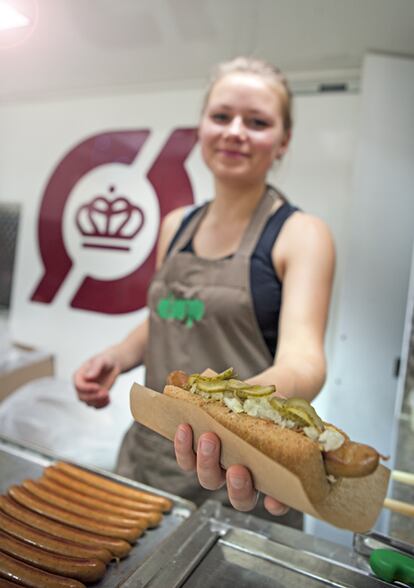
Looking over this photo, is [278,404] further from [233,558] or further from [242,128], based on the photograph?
[242,128]

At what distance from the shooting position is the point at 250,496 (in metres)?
0.51

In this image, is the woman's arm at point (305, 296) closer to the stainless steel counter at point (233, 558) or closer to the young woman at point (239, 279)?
the young woman at point (239, 279)

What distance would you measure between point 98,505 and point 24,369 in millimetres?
704

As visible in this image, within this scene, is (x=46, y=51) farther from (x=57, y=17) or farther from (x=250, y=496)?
(x=250, y=496)

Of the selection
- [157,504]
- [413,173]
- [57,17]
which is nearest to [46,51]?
[57,17]

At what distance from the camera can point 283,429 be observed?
505mm

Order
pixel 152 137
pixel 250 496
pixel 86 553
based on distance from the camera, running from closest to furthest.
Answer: pixel 250 496
pixel 86 553
pixel 152 137

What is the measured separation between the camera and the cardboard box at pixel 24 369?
1.34m

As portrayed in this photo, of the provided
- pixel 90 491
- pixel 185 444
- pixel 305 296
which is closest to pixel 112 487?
pixel 90 491

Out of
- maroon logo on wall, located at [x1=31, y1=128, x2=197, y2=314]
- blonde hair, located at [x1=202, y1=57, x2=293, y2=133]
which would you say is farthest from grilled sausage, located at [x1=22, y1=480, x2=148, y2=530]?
blonde hair, located at [x1=202, y1=57, x2=293, y2=133]

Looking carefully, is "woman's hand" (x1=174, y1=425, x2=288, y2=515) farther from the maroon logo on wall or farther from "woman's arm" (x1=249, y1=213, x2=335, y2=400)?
the maroon logo on wall

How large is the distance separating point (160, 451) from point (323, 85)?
1086 mm

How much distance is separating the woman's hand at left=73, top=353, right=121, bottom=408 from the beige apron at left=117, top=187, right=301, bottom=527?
0.09m

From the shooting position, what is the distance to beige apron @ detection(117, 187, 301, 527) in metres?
0.94
